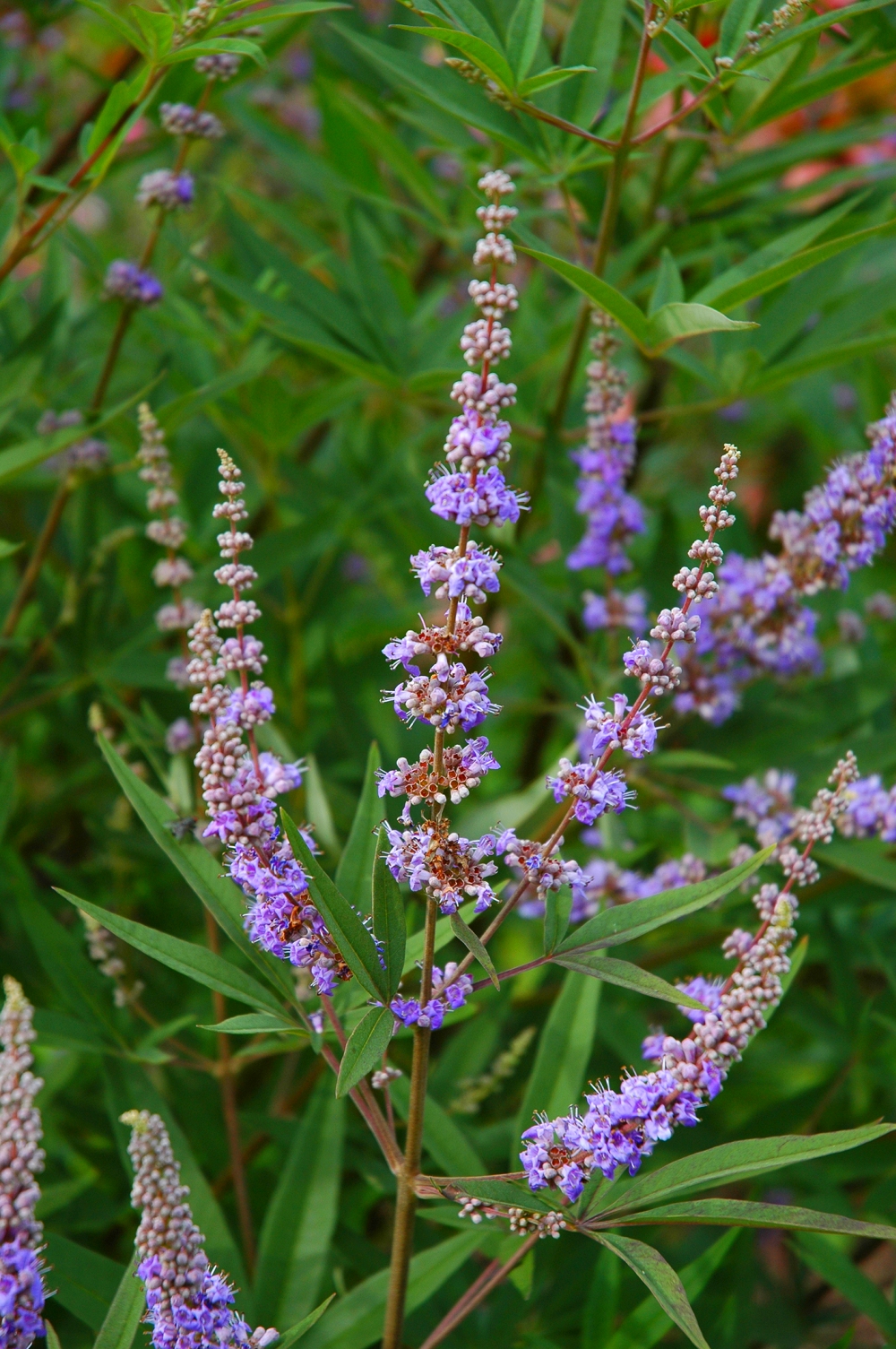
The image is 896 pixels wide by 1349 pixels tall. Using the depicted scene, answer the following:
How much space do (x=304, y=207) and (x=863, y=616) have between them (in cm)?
223

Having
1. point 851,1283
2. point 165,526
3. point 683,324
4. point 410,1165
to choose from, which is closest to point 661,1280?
point 410,1165

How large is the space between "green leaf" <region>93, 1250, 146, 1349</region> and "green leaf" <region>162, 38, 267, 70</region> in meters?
1.37

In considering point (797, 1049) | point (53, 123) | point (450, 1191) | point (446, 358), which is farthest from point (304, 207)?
point (450, 1191)

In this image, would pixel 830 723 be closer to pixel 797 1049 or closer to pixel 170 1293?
pixel 797 1049

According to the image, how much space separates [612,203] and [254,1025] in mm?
1240

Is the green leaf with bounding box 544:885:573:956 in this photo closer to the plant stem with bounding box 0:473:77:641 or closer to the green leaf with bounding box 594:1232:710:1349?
the green leaf with bounding box 594:1232:710:1349

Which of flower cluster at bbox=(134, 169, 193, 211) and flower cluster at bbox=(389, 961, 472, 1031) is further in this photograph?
flower cluster at bbox=(134, 169, 193, 211)

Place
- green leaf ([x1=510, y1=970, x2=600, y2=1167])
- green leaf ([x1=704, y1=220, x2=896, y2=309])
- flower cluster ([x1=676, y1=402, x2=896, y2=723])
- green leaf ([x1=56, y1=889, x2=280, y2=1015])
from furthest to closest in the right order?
flower cluster ([x1=676, y1=402, x2=896, y2=723]) → green leaf ([x1=510, y1=970, x2=600, y2=1167]) → green leaf ([x1=704, y1=220, x2=896, y2=309]) → green leaf ([x1=56, y1=889, x2=280, y2=1015])

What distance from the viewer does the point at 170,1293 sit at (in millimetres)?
1198

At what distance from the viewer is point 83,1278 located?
4.86 ft

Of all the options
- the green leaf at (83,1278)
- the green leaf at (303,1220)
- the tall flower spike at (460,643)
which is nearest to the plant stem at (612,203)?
the tall flower spike at (460,643)

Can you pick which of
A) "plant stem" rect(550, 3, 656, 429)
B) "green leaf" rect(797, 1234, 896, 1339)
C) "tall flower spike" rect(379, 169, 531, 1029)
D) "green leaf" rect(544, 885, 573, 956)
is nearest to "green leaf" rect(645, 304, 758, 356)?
"plant stem" rect(550, 3, 656, 429)

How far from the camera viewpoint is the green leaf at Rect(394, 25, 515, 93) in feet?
4.50

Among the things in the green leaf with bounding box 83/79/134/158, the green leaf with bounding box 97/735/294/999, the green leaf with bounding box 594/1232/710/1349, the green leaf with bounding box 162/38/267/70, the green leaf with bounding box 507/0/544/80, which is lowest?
the green leaf with bounding box 594/1232/710/1349
